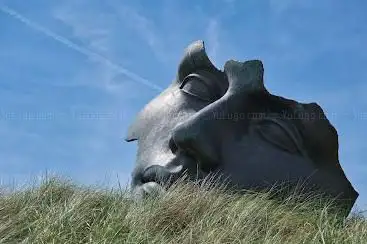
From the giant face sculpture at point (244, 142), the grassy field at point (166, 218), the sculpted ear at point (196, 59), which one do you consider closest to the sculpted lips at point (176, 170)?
the giant face sculpture at point (244, 142)

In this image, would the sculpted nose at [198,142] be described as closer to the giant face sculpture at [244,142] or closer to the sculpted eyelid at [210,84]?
the giant face sculpture at [244,142]

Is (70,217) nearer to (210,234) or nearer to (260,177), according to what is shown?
(210,234)

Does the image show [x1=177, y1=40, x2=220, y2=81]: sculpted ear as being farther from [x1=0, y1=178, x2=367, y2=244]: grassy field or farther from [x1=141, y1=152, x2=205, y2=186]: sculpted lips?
[x1=0, y1=178, x2=367, y2=244]: grassy field

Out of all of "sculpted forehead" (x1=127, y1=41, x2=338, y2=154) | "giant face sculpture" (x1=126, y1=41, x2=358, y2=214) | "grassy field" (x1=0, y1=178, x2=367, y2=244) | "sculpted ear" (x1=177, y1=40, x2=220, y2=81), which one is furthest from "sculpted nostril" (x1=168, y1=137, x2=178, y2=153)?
"sculpted ear" (x1=177, y1=40, x2=220, y2=81)

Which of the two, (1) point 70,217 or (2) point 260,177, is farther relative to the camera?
(2) point 260,177

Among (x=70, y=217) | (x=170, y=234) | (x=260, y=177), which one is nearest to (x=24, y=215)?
(x=70, y=217)

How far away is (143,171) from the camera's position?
19.2 feet

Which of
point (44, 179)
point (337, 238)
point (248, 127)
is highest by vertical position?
point (248, 127)

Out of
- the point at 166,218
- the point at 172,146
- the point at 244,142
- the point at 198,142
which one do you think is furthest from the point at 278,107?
the point at 166,218

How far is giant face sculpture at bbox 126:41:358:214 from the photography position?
5559mm

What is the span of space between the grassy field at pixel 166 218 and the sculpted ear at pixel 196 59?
1.43 meters

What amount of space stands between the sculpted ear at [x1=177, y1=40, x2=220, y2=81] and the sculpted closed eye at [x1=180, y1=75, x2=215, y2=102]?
0.11 metres

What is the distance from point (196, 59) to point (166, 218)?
2119mm

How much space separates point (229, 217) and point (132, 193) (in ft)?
4.42
